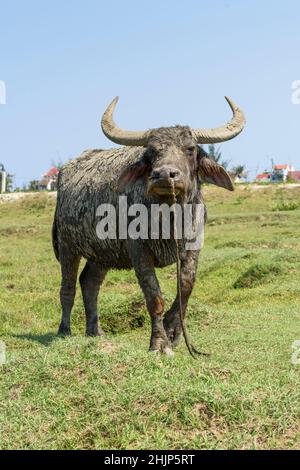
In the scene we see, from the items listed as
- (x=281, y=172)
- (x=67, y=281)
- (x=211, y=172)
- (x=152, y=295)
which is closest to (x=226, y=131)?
(x=211, y=172)

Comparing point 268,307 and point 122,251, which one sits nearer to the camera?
point 122,251

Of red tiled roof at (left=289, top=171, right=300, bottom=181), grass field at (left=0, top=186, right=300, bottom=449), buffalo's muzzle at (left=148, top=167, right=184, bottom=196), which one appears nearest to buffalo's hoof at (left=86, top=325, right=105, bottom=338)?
grass field at (left=0, top=186, right=300, bottom=449)

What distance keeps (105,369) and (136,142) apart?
2.14 meters

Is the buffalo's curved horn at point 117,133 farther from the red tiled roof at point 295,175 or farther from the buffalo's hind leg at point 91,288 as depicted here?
the red tiled roof at point 295,175

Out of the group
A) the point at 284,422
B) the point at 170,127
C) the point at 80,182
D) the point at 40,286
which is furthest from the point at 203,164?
the point at 40,286

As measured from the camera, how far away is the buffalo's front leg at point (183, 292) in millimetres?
6137

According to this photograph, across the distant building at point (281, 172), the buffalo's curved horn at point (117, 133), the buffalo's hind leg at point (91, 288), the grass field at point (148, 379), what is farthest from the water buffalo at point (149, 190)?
the distant building at point (281, 172)

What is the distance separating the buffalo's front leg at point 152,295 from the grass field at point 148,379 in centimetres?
18

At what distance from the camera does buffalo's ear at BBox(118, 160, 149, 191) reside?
240 inches

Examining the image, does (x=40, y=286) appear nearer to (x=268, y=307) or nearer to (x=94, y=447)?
A: (x=268, y=307)

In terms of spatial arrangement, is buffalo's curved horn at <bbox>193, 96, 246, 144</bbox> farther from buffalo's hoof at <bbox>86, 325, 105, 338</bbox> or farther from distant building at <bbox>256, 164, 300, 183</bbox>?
distant building at <bbox>256, 164, 300, 183</bbox>
